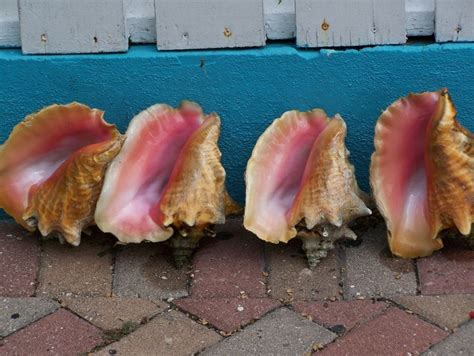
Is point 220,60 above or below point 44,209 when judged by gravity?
above

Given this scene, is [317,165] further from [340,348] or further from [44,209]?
[44,209]

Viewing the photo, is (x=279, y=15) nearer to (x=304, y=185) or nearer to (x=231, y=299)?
(x=304, y=185)

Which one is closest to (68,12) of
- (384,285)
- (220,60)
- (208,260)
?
(220,60)

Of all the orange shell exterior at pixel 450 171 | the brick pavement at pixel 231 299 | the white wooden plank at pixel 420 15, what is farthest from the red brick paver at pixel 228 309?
the white wooden plank at pixel 420 15

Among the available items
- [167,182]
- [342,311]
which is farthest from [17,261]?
[342,311]

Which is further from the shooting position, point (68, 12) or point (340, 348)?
point (68, 12)

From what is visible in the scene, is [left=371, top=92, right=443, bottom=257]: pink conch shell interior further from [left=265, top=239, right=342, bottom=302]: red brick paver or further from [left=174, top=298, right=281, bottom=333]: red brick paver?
[left=174, top=298, right=281, bottom=333]: red brick paver

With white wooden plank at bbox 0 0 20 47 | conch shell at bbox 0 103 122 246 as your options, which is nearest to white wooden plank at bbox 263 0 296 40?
conch shell at bbox 0 103 122 246

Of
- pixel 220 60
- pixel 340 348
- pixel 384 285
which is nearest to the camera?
pixel 340 348
